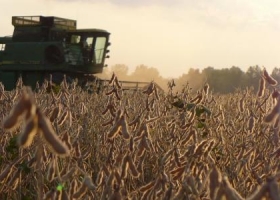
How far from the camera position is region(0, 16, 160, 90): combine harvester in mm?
25859

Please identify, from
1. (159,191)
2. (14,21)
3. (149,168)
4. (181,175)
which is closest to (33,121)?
(159,191)

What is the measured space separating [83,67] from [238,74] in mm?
46817

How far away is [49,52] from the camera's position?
26.1 meters

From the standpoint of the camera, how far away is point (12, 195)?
4.55 m

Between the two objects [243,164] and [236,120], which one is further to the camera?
[236,120]

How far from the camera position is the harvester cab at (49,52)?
2586 centimetres

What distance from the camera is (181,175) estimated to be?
315 cm

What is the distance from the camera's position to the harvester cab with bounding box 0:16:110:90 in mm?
25859

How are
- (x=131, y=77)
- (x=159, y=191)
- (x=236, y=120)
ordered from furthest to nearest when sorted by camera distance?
(x=131, y=77)
(x=236, y=120)
(x=159, y=191)

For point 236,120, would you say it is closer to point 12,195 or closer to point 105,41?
point 12,195

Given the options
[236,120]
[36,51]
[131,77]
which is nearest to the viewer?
[236,120]

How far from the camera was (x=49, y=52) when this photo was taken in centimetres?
2608

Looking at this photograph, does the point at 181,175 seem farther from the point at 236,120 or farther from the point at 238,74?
the point at 238,74

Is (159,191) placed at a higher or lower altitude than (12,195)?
higher
